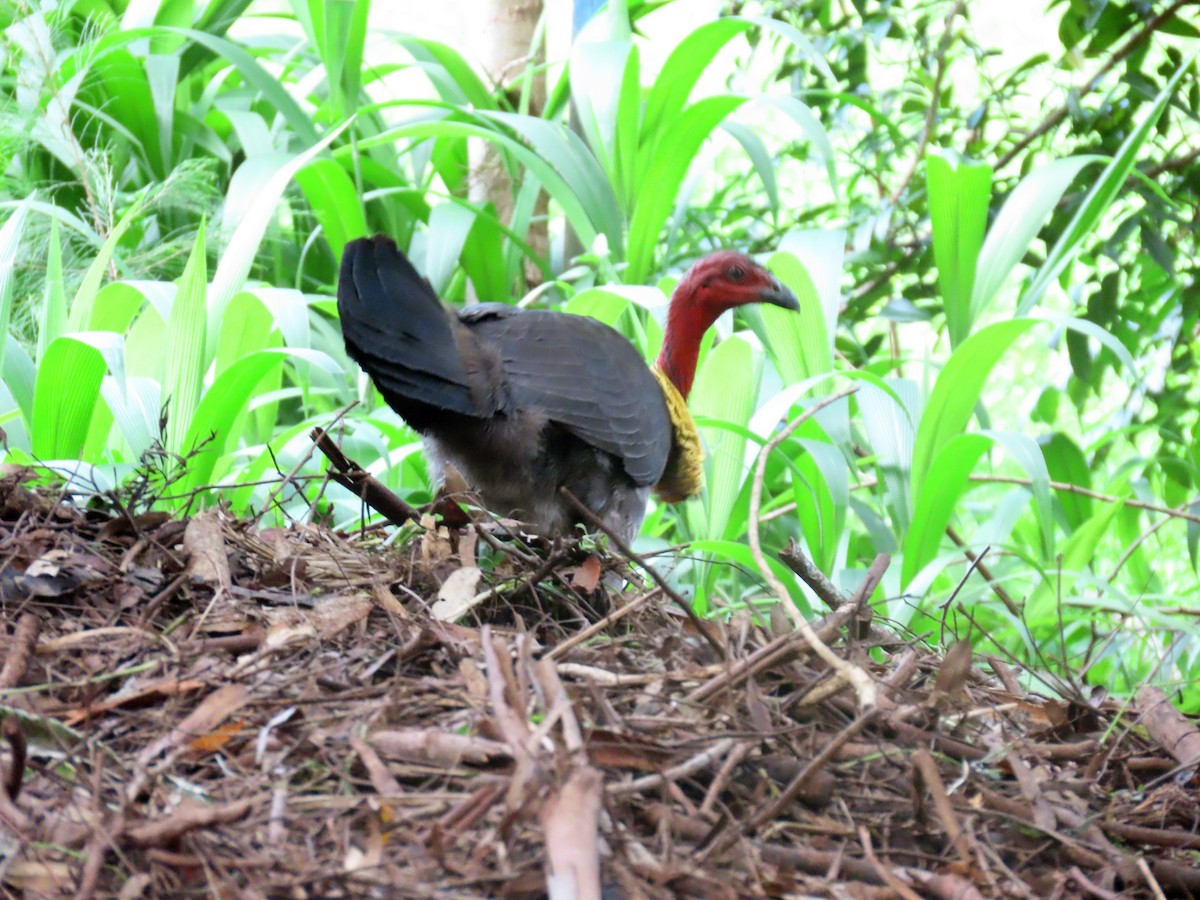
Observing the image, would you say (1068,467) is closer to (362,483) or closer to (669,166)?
(669,166)

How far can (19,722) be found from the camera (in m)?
1.10

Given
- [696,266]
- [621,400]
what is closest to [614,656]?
[621,400]

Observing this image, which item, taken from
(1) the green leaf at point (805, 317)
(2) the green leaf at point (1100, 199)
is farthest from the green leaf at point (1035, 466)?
(1) the green leaf at point (805, 317)

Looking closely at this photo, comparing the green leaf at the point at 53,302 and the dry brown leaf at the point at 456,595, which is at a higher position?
the green leaf at the point at 53,302

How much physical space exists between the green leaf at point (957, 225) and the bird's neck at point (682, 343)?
0.62 meters

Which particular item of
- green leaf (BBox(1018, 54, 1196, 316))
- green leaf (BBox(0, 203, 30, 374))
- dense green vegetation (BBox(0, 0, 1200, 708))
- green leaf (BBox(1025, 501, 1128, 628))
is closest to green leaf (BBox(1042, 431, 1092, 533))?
dense green vegetation (BBox(0, 0, 1200, 708))

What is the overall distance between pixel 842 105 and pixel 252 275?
2.12 metres

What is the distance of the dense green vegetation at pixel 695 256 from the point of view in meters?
2.51

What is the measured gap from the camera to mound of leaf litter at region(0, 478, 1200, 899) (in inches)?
38.9

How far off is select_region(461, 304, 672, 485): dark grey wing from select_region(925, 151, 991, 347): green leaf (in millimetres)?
983

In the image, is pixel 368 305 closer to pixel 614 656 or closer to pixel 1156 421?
pixel 614 656

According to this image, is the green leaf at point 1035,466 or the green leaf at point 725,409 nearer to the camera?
the green leaf at point 1035,466

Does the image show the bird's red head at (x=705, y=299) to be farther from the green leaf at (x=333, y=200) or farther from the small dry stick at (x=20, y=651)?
the small dry stick at (x=20, y=651)

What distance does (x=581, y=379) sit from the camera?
7.27 ft
